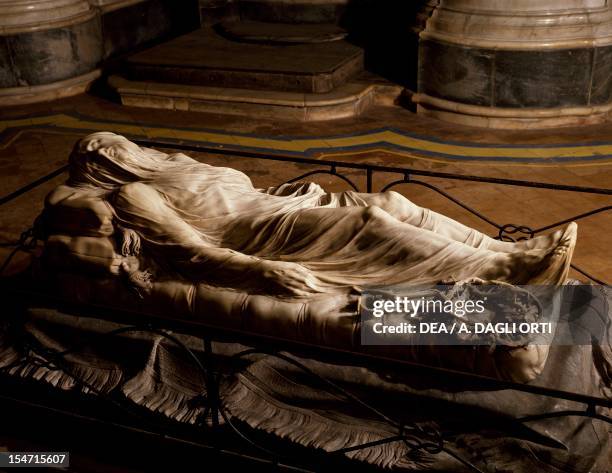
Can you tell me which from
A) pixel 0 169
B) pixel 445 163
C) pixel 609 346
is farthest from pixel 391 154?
pixel 609 346

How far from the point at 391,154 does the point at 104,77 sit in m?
3.94

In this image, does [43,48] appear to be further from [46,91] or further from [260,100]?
[260,100]

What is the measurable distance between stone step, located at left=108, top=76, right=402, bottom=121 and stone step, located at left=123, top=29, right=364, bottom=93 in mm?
101

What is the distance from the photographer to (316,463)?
3174mm

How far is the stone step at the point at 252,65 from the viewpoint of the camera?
7.82 metres

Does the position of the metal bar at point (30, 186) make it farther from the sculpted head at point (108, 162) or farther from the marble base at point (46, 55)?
the marble base at point (46, 55)

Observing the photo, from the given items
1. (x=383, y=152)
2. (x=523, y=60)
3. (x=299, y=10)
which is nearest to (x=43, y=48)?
(x=299, y=10)

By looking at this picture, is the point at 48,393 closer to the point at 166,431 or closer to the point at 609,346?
the point at 166,431

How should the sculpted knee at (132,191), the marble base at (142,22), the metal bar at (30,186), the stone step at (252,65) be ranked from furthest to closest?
the marble base at (142,22) → the stone step at (252,65) → the metal bar at (30,186) → the sculpted knee at (132,191)

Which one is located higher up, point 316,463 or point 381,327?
point 381,327

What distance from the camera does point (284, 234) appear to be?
3568mm

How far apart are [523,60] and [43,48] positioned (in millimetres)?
4948

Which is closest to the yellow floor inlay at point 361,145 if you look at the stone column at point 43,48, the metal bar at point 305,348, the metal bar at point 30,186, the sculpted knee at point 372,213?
the stone column at point 43,48

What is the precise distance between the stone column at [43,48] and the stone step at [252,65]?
666mm
